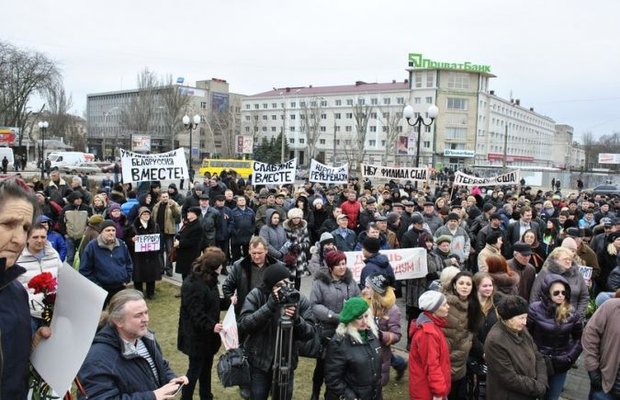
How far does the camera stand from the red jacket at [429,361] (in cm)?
448

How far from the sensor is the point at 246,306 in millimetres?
4676

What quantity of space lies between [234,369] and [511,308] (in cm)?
260

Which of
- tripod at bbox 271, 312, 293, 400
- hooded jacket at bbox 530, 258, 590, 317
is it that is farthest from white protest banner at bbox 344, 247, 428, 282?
tripod at bbox 271, 312, 293, 400

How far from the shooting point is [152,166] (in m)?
13.0

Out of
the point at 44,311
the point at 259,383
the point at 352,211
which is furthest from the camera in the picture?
the point at 352,211

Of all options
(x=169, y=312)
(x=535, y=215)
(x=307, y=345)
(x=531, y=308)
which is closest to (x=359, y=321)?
(x=307, y=345)

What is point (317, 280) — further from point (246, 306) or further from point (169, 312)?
point (169, 312)

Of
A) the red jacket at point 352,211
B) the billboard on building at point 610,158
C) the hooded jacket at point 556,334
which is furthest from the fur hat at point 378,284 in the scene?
the billboard on building at point 610,158

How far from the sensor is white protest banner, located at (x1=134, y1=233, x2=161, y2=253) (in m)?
9.15

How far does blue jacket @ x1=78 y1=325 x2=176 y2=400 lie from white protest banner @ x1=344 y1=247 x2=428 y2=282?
465 cm

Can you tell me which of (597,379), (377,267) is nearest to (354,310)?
(377,267)

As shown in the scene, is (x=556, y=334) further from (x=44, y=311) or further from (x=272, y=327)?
(x=44, y=311)

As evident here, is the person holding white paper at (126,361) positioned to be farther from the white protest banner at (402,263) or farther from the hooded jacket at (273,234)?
the hooded jacket at (273,234)

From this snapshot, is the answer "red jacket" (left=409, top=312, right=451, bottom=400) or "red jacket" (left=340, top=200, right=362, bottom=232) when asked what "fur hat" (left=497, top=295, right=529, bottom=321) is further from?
"red jacket" (left=340, top=200, right=362, bottom=232)
